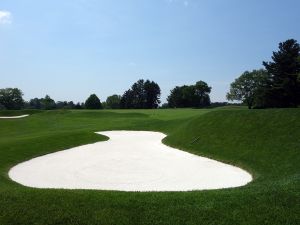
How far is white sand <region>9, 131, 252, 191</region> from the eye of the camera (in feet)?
53.2

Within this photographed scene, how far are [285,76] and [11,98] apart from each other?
118 meters

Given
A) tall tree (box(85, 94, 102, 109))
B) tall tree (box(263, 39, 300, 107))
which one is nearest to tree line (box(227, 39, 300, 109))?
tall tree (box(263, 39, 300, 107))

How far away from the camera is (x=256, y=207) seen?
388 inches

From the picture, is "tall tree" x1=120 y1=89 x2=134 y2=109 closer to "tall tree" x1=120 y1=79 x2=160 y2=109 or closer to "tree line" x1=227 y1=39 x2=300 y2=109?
"tall tree" x1=120 y1=79 x2=160 y2=109

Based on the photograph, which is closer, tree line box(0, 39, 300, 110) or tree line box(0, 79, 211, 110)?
tree line box(0, 39, 300, 110)

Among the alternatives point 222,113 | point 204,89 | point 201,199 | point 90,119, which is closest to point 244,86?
point 204,89

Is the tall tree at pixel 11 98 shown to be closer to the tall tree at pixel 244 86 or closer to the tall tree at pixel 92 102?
the tall tree at pixel 92 102

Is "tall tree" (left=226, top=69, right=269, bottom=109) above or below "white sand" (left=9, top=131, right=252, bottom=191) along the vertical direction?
above

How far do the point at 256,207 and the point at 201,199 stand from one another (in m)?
1.44

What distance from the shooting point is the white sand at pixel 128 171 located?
1622 cm

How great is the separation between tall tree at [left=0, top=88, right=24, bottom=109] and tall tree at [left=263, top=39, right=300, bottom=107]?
114569 mm

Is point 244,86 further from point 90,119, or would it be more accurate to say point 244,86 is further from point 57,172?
point 57,172

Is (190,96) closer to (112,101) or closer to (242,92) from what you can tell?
(242,92)

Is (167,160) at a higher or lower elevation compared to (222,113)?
lower
